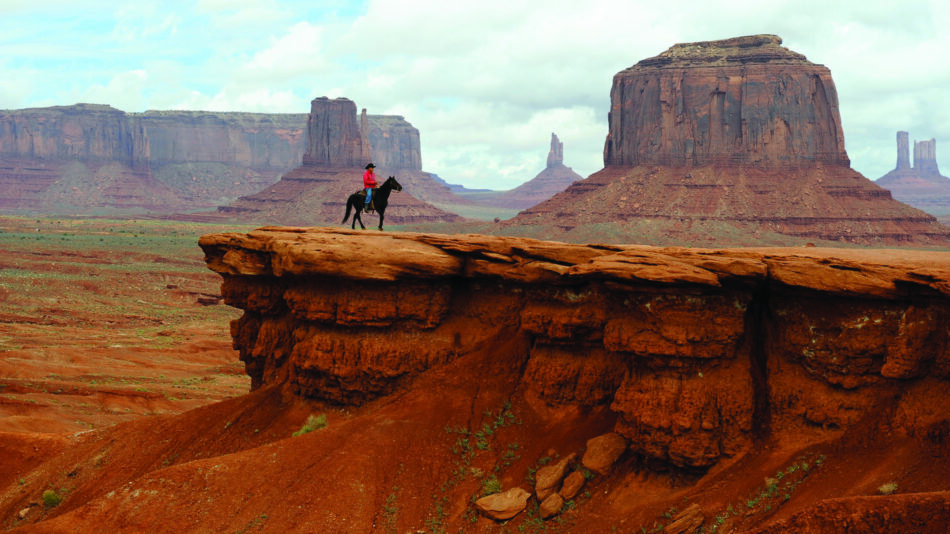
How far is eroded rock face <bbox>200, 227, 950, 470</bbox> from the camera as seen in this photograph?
1526cm

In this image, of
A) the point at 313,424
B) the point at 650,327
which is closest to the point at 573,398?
the point at 650,327

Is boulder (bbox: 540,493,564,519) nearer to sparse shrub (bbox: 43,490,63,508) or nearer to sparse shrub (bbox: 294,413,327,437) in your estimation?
sparse shrub (bbox: 294,413,327,437)

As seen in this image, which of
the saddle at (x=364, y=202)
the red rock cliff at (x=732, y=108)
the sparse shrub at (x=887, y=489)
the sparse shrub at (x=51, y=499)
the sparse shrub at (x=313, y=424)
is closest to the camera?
the sparse shrub at (x=887, y=489)

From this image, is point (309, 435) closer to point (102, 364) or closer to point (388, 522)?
point (388, 522)

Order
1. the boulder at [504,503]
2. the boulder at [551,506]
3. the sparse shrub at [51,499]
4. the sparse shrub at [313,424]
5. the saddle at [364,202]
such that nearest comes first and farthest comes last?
the boulder at [551,506]
the boulder at [504,503]
the sparse shrub at [313,424]
the sparse shrub at [51,499]
the saddle at [364,202]

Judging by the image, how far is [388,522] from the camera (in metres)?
17.1

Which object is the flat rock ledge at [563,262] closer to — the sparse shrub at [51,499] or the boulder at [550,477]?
the boulder at [550,477]

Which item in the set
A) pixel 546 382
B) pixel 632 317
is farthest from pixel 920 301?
pixel 546 382

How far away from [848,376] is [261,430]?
13.1 metres

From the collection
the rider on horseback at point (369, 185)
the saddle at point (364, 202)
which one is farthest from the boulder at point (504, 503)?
the rider on horseback at point (369, 185)

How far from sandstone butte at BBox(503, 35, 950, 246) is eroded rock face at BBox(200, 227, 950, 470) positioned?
308ft

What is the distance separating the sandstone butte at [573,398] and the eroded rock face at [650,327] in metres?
0.04

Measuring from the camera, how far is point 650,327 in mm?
16500

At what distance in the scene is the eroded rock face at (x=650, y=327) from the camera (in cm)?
1526
